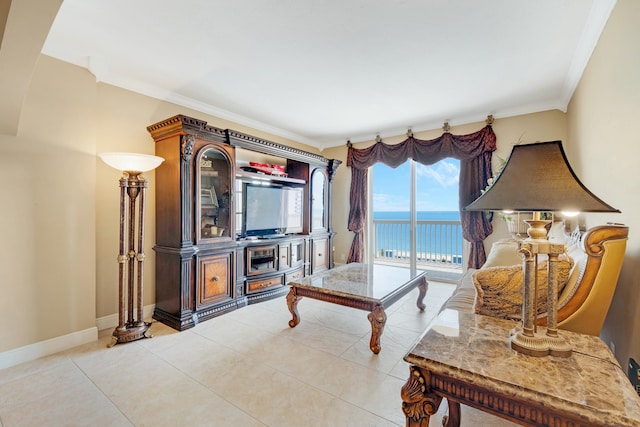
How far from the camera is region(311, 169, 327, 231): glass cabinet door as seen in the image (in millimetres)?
4487

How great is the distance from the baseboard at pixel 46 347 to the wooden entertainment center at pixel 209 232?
2.03 ft

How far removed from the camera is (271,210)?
3.90 m

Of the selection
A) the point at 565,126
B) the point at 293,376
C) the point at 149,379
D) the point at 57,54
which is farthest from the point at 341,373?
the point at 565,126

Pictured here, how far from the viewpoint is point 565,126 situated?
3475 mm

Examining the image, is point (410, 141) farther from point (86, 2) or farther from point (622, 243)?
point (86, 2)

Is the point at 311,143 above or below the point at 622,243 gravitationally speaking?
above

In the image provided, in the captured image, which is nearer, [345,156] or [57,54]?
[57,54]

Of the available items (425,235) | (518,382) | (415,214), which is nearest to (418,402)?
(518,382)

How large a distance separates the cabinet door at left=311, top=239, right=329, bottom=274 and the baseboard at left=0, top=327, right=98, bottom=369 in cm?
276

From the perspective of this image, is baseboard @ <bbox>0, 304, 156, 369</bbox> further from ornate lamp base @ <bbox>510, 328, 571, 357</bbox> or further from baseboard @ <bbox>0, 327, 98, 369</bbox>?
ornate lamp base @ <bbox>510, 328, 571, 357</bbox>

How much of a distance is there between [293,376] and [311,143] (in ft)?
14.1

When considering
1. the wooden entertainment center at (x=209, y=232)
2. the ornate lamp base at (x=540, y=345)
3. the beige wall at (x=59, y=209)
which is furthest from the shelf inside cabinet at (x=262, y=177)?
the ornate lamp base at (x=540, y=345)

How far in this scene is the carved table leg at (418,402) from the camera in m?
0.96

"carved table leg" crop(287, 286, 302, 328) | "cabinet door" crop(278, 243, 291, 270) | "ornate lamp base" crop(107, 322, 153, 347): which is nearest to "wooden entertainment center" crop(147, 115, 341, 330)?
"cabinet door" crop(278, 243, 291, 270)
